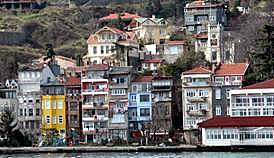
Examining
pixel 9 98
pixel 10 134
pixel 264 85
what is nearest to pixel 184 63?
pixel 264 85

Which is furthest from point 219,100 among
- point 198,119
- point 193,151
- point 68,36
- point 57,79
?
point 68,36

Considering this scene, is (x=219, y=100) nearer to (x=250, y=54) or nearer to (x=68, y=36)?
(x=250, y=54)

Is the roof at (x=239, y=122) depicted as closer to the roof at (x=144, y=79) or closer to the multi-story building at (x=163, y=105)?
the multi-story building at (x=163, y=105)

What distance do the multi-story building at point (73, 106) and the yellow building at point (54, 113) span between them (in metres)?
0.40

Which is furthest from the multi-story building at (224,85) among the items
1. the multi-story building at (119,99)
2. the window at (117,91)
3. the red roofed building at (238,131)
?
the window at (117,91)

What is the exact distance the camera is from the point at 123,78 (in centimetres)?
8438

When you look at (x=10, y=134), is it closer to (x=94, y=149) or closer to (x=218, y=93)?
(x=94, y=149)

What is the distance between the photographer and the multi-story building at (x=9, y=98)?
8762cm

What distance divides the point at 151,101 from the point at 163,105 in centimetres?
108

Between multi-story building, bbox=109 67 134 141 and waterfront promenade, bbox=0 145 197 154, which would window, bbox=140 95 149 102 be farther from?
waterfront promenade, bbox=0 145 197 154

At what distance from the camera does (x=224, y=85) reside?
269 ft

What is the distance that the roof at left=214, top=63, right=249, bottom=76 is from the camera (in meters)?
81.9

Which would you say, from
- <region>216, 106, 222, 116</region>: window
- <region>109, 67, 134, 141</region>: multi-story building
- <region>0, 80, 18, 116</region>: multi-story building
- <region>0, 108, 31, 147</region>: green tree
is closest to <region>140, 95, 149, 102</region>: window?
<region>109, 67, 134, 141</region>: multi-story building

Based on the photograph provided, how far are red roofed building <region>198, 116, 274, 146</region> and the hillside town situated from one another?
0.07 metres
